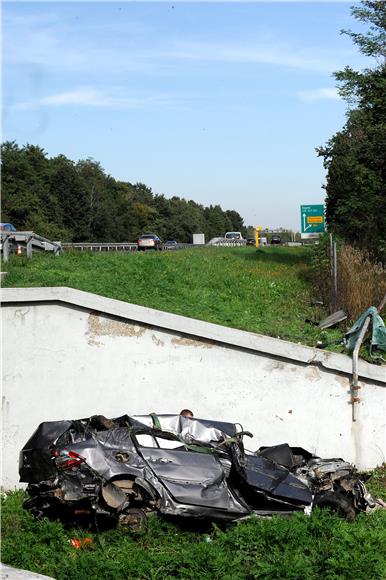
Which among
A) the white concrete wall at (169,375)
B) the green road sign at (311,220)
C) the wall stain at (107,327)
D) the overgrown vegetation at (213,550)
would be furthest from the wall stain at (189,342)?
the green road sign at (311,220)

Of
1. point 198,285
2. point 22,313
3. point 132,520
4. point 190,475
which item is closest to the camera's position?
point 132,520

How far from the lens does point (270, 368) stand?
11.6 meters

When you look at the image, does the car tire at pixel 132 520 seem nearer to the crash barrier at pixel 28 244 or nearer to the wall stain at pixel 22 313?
the wall stain at pixel 22 313

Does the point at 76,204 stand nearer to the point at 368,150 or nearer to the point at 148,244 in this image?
the point at 148,244

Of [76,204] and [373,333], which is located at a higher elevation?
[76,204]

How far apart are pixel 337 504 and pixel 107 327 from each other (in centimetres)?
409

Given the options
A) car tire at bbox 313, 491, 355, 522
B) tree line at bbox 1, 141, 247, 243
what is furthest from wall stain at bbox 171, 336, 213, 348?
tree line at bbox 1, 141, 247, 243

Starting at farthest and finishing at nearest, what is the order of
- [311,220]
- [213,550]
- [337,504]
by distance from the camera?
[311,220]
[337,504]
[213,550]

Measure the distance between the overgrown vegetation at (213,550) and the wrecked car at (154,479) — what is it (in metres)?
0.21

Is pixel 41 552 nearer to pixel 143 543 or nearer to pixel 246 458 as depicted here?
pixel 143 543

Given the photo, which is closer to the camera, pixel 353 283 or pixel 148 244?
pixel 353 283

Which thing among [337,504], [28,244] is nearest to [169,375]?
[337,504]

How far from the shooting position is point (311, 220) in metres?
20.2

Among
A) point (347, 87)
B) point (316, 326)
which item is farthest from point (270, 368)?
point (347, 87)
